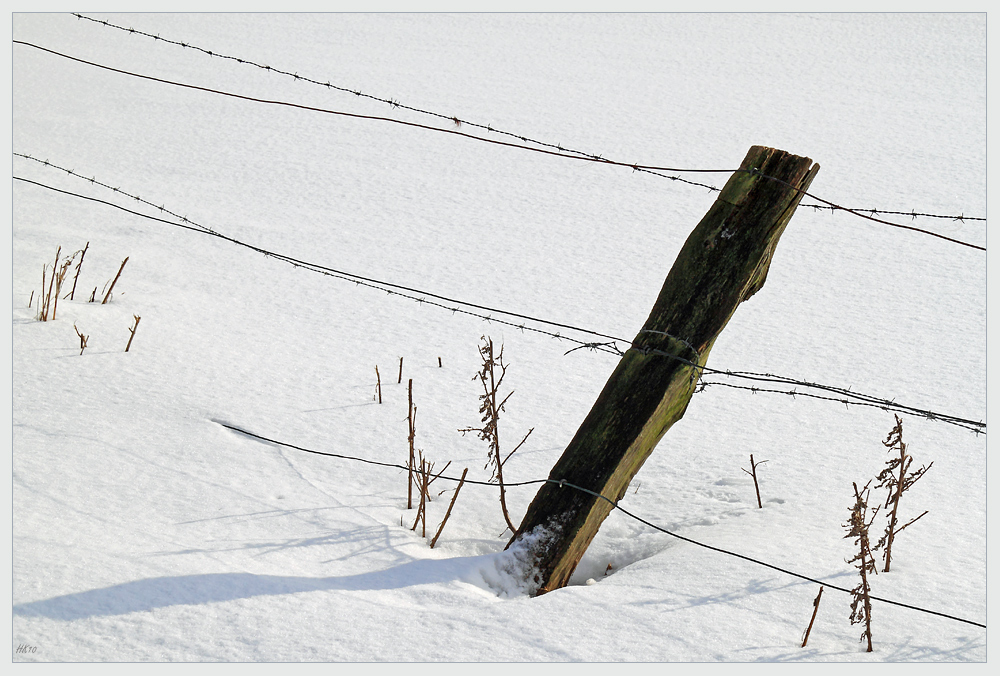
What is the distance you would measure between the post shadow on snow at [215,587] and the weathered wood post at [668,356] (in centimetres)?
36

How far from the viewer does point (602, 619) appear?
2912 millimetres

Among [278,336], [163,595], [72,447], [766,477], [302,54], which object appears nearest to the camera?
[163,595]

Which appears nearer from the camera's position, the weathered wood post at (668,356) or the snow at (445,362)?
the snow at (445,362)

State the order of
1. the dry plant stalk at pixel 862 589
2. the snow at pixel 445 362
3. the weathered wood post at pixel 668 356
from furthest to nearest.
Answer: the weathered wood post at pixel 668 356
the snow at pixel 445 362
the dry plant stalk at pixel 862 589

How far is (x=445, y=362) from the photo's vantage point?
554 centimetres

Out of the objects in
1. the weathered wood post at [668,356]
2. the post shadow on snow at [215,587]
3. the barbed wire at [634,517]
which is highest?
the weathered wood post at [668,356]

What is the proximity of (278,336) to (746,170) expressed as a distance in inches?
144

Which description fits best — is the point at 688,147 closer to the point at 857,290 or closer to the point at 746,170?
the point at 857,290

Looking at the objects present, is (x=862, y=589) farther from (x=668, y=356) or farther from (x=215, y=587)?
(x=215, y=587)

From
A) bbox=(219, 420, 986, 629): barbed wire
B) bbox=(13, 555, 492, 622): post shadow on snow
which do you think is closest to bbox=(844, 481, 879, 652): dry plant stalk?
bbox=(219, 420, 986, 629): barbed wire

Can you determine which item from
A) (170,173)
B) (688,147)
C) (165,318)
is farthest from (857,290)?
(170,173)

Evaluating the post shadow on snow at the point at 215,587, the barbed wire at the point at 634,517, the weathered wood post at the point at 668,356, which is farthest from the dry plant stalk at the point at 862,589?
the post shadow on snow at the point at 215,587

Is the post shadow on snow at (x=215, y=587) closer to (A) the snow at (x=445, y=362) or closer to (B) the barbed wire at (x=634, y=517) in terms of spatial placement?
(A) the snow at (x=445, y=362)

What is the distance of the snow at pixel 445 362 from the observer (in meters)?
2.91
